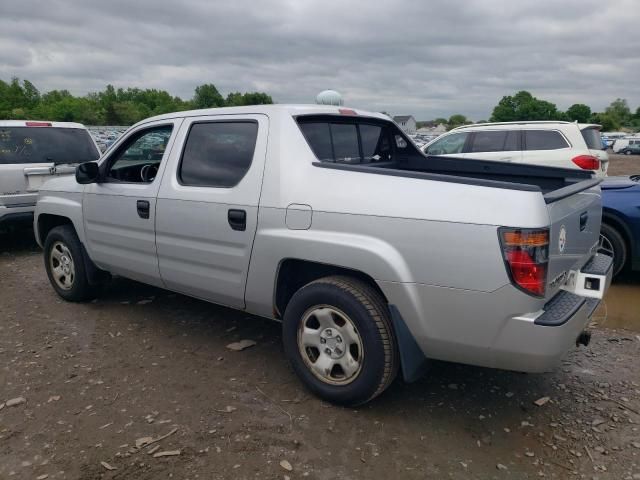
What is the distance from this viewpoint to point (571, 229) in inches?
114

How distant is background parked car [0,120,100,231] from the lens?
6.96 m

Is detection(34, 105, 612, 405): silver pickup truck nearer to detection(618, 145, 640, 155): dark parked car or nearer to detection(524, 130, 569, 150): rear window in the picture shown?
detection(524, 130, 569, 150): rear window

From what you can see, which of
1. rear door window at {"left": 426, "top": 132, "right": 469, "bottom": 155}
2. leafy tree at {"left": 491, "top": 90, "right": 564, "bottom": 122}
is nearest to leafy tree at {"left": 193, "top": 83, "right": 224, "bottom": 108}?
leafy tree at {"left": 491, "top": 90, "right": 564, "bottom": 122}

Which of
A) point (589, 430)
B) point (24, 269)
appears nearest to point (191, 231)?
point (589, 430)

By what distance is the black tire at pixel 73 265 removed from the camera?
4.88 metres

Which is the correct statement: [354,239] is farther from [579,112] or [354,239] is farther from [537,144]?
[579,112]

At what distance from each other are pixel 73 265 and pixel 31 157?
3212 mm

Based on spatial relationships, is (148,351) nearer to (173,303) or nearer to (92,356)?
(92,356)

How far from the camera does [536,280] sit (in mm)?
2516

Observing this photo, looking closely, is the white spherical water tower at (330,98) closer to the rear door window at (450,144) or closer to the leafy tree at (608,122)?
the rear door window at (450,144)

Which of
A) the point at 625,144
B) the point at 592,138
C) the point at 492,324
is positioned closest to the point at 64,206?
the point at 492,324

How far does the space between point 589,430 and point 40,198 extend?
509 cm

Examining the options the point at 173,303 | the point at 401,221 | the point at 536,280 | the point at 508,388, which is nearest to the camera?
the point at 536,280

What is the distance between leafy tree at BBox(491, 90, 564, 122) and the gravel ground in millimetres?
80630
